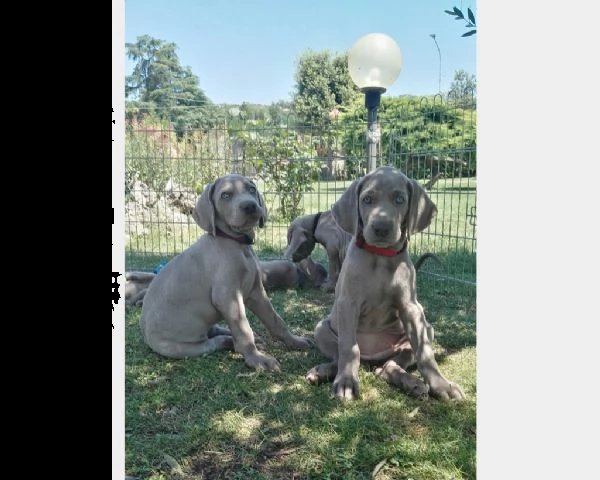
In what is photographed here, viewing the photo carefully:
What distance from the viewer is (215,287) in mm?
4547

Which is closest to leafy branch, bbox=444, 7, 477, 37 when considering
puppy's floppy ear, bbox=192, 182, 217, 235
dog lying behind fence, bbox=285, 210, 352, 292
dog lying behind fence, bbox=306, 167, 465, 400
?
dog lying behind fence, bbox=306, 167, 465, 400

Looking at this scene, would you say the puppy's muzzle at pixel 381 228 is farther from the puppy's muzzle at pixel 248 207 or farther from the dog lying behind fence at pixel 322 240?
the dog lying behind fence at pixel 322 240

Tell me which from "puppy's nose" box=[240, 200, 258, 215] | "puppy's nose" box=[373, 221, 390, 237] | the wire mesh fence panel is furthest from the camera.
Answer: the wire mesh fence panel

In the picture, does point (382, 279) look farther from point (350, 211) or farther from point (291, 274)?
point (291, 274)

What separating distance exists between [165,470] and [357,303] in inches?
70.3

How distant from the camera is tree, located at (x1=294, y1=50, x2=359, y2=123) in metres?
27.6

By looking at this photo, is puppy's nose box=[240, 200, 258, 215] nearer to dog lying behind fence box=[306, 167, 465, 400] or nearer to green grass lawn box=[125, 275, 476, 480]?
dog lying behind fence box=[306, 167, 465, 400]

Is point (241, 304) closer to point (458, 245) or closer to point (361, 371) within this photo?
point (361, 371)

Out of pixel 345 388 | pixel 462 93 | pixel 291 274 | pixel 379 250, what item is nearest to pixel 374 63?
pixel 462 93

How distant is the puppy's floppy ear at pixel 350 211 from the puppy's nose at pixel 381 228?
293 mm

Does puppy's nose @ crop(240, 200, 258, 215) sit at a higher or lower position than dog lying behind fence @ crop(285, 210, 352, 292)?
higher

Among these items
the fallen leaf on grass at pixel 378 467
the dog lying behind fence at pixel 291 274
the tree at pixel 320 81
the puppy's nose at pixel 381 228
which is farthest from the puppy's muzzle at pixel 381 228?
the tree at pixel 320 81

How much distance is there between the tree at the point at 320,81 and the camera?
2764 cm

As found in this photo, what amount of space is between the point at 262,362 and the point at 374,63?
4.44 metres
